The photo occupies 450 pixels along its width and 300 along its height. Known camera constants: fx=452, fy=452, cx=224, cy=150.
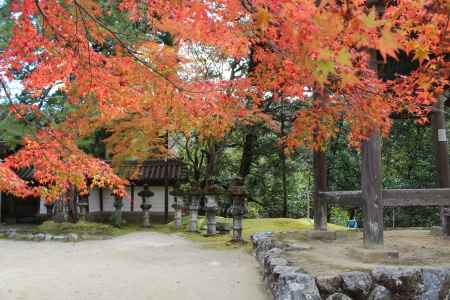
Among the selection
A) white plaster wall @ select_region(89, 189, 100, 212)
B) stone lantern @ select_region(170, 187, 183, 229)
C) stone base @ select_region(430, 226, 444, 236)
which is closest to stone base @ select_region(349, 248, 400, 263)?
stone base @ select_region(430, 226, 444, 236)

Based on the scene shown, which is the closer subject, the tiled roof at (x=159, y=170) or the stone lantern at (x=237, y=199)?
the stone lantern at (x=237, y=199)

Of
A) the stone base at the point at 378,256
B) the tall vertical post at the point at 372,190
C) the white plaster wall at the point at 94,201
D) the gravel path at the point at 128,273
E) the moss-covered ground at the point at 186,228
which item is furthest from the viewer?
the white plaster wall at the point at 94,201

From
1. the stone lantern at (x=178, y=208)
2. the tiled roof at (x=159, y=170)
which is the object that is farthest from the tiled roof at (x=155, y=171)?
the stone lantern at (x=178, y=208)

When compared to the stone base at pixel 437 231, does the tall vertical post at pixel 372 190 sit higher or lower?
higher

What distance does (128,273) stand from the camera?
787 cm

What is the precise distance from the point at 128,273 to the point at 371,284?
13.8ft

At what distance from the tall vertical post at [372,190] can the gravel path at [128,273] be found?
1989mm

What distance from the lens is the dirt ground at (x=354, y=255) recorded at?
620cm

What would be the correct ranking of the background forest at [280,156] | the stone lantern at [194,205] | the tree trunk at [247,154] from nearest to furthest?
the stone lantern at [194,205] → the background forest at [280,156] → the tree trunk at [247,154]

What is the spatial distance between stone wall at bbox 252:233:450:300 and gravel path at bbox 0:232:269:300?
0.93 meters

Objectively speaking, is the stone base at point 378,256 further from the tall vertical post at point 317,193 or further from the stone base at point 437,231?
the stone base at point 437,231

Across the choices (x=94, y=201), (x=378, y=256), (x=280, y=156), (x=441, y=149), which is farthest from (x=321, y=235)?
(x=94, y=201)

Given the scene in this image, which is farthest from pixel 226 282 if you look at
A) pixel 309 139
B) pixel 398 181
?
pixel 398 181

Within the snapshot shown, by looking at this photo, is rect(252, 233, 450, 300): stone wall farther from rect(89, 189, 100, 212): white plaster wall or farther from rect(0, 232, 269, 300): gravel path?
rect(89, 189, 100, 212): white plaster wall
